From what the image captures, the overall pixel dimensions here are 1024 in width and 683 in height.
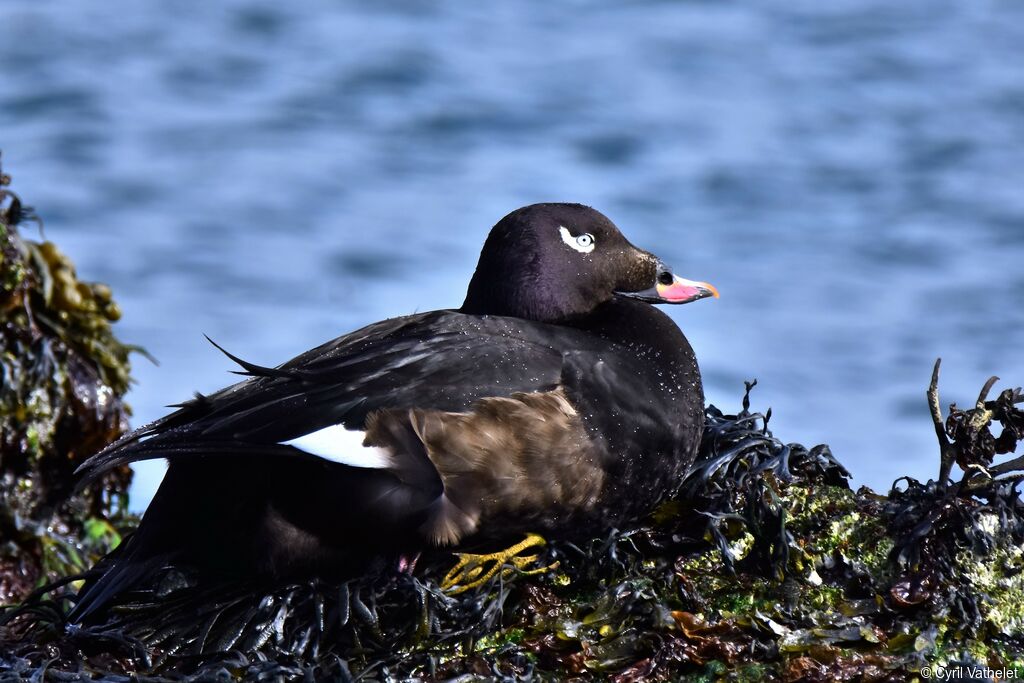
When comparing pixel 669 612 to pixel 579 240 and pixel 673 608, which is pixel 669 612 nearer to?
pixel 673 608

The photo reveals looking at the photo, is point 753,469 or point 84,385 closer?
point 753,469

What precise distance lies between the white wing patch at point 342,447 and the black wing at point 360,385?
3 cm

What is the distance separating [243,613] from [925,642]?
162 centimetres

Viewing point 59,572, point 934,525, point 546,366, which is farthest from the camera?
point 59,572

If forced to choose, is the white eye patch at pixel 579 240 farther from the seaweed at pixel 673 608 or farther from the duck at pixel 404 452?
the seaweed at pixel 673 608

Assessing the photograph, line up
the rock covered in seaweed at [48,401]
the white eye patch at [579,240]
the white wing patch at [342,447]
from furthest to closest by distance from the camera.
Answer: the rock covered in seaweed at [48,401] → the white eye patch at [579,240] → the white wing patch at [342,447]

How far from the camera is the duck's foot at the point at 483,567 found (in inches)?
145

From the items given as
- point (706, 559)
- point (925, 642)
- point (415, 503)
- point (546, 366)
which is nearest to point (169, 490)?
point (415, 503)

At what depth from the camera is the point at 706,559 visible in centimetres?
373

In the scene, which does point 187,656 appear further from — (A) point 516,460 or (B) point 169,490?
(A) point 516,460

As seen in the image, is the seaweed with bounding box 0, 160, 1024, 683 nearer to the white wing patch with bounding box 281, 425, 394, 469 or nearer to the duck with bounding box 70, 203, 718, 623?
the duck with bounding box 70, 203, 718, 623

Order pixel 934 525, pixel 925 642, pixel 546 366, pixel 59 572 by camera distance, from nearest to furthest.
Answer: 1. pixel 925 642
2. pixel 934 525
3. pixel 546 366
4. pixel 59 572

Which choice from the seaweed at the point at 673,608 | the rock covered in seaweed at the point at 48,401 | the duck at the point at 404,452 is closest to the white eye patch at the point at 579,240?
the duck at the point at 404,452

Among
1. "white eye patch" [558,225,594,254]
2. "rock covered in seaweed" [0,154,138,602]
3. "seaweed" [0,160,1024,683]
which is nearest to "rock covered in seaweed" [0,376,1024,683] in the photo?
"seaweed" [0,160,1024,683]
